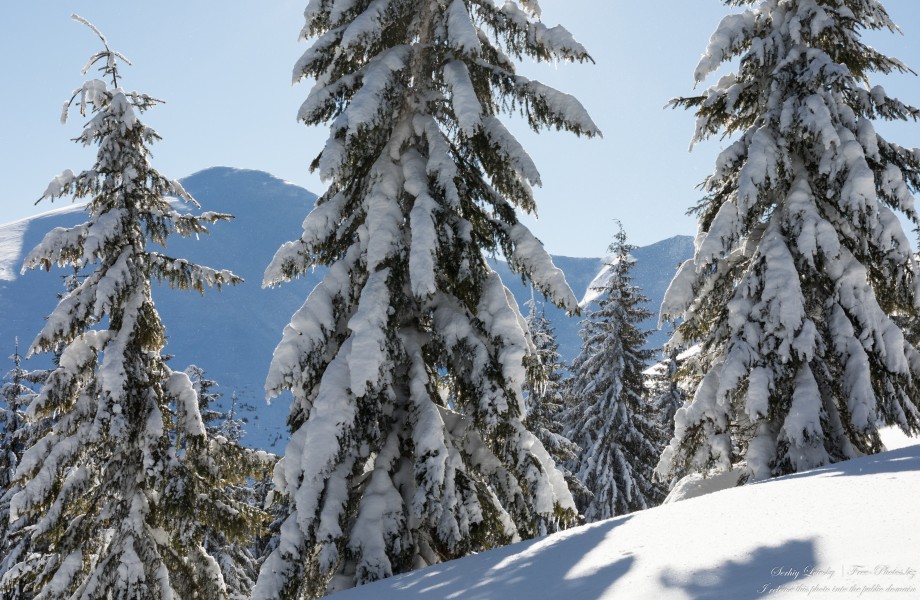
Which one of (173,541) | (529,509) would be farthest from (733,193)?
(173,541)

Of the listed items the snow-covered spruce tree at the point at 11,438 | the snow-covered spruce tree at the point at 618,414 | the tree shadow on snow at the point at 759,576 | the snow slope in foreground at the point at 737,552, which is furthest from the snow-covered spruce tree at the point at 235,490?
the snow-covered spruce tree at the point at 618,414

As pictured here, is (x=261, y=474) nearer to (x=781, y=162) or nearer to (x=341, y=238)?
(x=341, y=238)

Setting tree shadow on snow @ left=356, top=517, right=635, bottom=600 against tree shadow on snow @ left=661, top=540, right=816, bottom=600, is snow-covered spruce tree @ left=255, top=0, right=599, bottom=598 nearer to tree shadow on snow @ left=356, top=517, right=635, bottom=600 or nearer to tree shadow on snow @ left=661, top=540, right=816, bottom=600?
tree shadow on snow @ left=356, top=517, right=635, bottom=600

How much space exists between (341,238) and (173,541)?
6.01m

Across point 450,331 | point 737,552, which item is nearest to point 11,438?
point 450,331

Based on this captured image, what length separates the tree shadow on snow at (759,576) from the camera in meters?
3.38

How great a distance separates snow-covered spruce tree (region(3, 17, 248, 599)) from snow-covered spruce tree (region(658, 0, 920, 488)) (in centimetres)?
795

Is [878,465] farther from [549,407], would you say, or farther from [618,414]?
[618,414]

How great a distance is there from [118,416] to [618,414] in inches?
689

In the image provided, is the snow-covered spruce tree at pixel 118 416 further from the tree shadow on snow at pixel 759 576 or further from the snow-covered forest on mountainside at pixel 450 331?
the tree shadow on snow at pixel 759 576

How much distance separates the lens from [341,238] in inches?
366

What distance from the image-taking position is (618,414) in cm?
2377

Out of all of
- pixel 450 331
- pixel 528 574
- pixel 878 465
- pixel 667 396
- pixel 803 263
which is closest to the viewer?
pixel 528 574

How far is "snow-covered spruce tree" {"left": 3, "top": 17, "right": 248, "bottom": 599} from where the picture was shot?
34.6 ft
